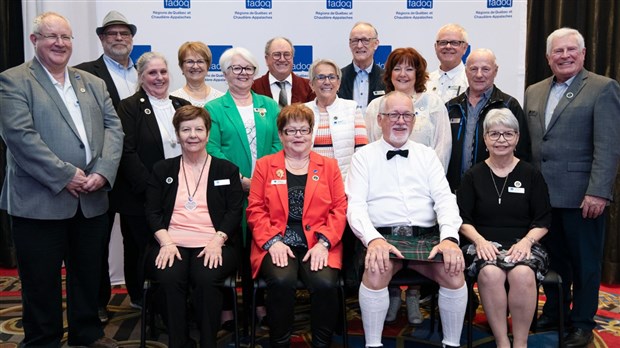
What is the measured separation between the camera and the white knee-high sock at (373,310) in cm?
295

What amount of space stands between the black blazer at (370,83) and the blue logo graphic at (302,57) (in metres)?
0.48

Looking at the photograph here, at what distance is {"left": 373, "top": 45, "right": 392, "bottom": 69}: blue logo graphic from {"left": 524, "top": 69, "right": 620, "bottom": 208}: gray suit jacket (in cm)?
166

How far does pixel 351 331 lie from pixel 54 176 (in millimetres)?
1948

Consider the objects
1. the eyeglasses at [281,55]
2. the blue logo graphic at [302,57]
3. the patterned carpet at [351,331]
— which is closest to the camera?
the patterned carpet at [351,331]

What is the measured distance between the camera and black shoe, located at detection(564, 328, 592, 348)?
3.32 m

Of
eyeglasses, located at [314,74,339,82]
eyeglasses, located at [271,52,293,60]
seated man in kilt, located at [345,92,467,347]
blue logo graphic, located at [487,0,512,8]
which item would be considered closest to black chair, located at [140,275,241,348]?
seated man in kilt, located at [345,92,467,347]

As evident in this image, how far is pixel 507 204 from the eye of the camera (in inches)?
127

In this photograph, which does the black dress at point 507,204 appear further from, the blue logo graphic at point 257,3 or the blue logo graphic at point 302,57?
the blue logo graphic at point 257,3

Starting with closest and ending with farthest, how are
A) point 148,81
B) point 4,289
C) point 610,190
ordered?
point 610,190
point 148,81
point 4,289

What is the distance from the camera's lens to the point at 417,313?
3680 millimetres

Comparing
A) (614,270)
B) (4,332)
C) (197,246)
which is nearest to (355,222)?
(197,246)

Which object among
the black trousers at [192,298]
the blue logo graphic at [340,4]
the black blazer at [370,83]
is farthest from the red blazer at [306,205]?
the blue logo graphic at [340,4]

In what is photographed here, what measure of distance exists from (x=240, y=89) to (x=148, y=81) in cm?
57

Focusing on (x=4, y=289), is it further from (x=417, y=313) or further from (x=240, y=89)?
(x=417, y=313)
